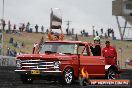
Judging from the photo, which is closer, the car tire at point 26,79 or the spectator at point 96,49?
the car tire at point 26,79

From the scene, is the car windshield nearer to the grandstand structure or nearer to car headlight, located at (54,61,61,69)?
car headlight, located at (54,61,61,69)

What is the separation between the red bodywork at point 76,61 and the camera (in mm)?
20297

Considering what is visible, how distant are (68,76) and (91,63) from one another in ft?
4.59

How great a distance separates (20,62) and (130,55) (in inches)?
2345

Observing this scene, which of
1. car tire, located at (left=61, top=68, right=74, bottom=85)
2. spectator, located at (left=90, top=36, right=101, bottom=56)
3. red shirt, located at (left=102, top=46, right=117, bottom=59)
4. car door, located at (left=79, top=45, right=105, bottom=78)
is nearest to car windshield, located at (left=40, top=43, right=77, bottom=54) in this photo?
car door, located at (left=79, top=45, right=105, bottom=78)

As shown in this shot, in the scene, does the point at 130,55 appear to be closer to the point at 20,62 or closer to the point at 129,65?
the point at 129,65

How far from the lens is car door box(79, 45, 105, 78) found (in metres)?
21.2

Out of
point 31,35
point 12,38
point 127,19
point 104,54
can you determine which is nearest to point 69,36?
point 31,35

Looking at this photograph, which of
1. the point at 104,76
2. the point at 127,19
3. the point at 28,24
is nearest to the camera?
the point at 104,76

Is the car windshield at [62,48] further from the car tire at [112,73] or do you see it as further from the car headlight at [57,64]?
the car tire at [112,73]

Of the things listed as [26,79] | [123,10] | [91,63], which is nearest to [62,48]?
[91,63]

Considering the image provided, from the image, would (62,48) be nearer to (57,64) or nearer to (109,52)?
(57,64)

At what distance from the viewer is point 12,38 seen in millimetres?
70125

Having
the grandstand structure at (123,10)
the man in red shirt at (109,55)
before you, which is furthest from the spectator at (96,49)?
the grandstand structure at (123,10)
